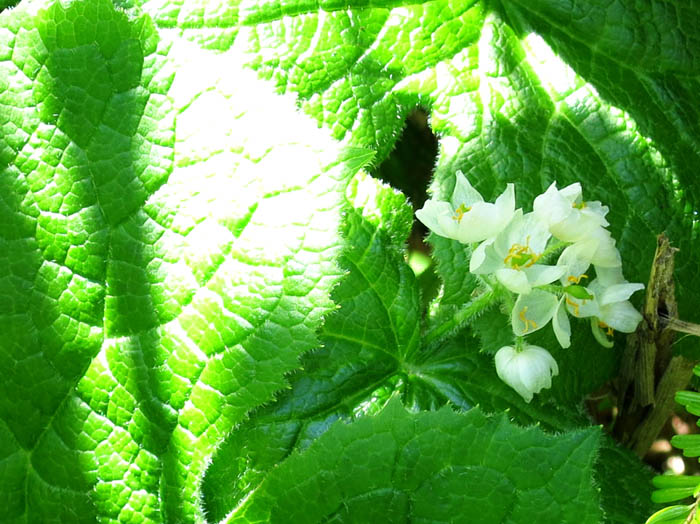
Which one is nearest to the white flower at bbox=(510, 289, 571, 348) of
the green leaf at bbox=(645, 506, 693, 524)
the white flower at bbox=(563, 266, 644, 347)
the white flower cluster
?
the white flower cluster

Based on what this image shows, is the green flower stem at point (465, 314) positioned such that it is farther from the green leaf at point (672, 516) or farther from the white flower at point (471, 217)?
the green leaf at point (672, 516)

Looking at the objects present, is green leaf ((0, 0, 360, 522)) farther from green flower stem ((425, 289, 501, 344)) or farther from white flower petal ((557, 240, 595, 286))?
white flower petal ((557, 240, 595, 286))

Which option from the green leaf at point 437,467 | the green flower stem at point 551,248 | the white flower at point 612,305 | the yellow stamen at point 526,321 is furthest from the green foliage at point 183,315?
the white flower at point 612,305

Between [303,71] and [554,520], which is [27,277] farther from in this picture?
[554,520]

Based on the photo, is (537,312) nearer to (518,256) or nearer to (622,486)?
(518,256)

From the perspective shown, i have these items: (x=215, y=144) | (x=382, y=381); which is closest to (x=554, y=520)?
(x=382, y=381)

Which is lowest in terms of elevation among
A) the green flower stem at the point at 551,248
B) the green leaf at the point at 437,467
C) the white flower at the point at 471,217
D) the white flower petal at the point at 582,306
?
the green leaf at the point at 437,467
